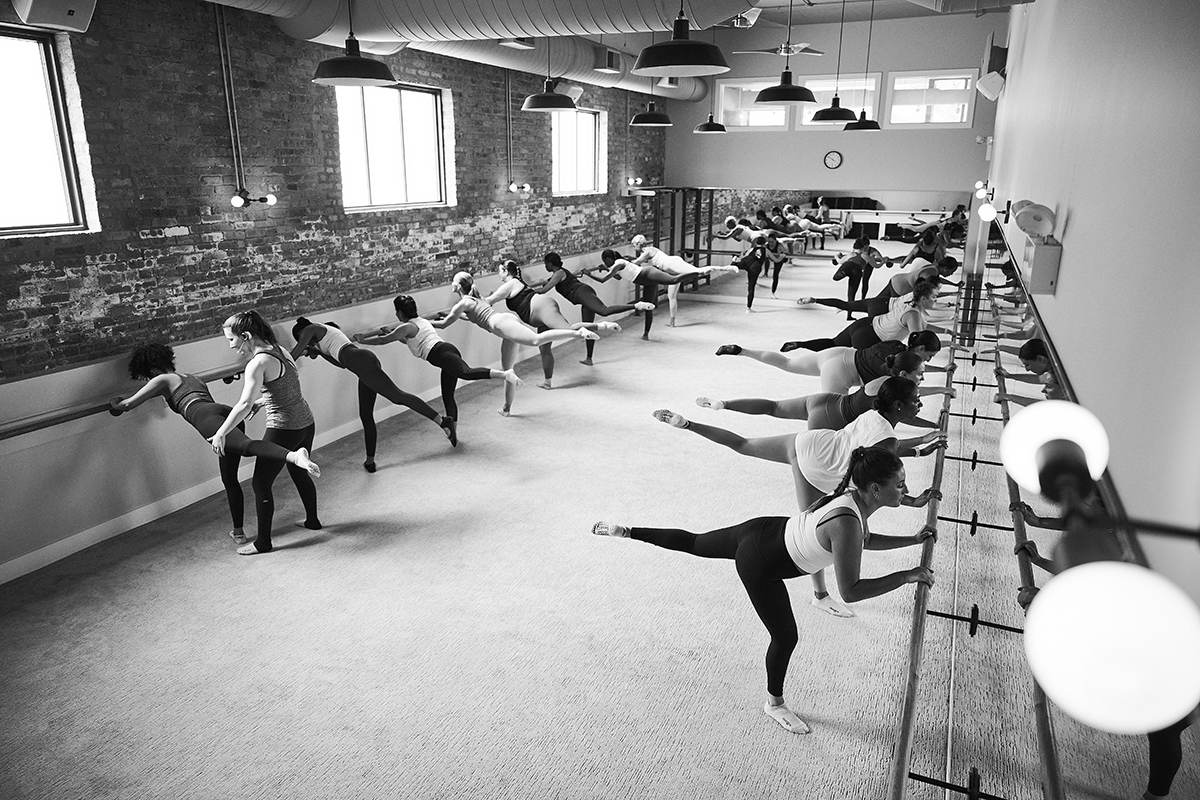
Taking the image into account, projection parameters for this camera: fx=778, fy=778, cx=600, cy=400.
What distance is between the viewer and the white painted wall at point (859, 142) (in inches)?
466

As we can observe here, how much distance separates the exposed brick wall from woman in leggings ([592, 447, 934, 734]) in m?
3.88

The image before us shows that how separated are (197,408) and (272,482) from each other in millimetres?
685

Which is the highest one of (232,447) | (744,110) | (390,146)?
(744,110)

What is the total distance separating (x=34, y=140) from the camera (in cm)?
488

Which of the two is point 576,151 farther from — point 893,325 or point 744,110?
point 893,325

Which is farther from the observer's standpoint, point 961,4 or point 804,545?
point 961,4

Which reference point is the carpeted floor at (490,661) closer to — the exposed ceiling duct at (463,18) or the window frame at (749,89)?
the exposed ceiling duct at (463,18)

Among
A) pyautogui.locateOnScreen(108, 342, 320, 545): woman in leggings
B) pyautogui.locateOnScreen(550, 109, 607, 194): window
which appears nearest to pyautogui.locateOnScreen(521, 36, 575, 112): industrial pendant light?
pyautogui.locateOnScreen(550, 109, 607, 194): window

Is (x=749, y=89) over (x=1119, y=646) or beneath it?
over

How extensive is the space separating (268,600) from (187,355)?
7.28 ft

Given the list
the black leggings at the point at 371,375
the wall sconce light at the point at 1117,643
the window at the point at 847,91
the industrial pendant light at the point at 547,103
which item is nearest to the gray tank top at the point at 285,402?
the black leggings at the point at 371,375

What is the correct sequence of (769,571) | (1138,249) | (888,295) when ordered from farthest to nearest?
1. (888,295)
2. (769,571)
3. (1138,249)

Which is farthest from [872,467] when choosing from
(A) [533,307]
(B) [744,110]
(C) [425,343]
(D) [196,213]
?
(B) [744,110]

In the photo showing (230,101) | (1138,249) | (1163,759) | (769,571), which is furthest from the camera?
(230,101)
